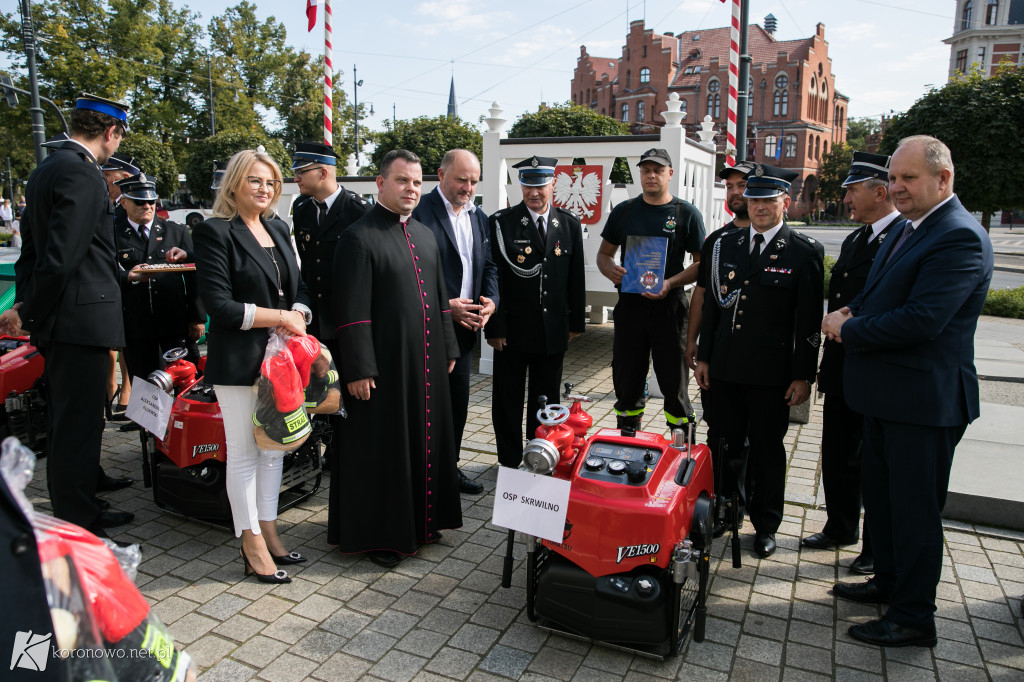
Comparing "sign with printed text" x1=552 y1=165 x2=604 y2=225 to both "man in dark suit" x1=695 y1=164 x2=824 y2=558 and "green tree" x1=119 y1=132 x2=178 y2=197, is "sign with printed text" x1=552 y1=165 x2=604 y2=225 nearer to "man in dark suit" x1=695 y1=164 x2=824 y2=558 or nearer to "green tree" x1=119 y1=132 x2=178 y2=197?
"man in dark suit" x1=695 y1=164 x2=824 y2=558

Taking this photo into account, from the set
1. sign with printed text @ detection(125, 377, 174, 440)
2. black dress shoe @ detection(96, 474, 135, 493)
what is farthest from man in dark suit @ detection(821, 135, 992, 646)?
black dress shoe @ detection(96, 474, 135, 493)

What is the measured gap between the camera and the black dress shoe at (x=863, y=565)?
3.76 meters

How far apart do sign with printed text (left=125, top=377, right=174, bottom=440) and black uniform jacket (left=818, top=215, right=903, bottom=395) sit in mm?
3838

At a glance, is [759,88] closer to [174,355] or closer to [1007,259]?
[1007,259]

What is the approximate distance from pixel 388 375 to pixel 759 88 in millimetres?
81425

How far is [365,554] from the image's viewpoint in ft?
13.1

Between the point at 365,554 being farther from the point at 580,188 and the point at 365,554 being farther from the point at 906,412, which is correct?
the point at 580,188

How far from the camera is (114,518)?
4.35m

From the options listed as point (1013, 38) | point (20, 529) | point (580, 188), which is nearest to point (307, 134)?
point (580, 188)


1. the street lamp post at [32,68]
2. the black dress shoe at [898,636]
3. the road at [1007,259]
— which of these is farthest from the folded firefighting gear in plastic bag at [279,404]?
the road at [1007,259]

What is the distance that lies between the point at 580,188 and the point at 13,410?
5.57 metres

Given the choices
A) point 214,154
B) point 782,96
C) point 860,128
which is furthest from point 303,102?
point 860,128

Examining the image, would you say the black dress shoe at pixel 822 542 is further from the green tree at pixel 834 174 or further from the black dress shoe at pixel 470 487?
the green tree at pixel 834 174

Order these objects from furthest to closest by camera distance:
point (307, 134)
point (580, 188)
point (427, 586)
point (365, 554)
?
1. point (307, 134)
2. point (580, 188)
3. point (365, 554)
4. point (427, 586)
